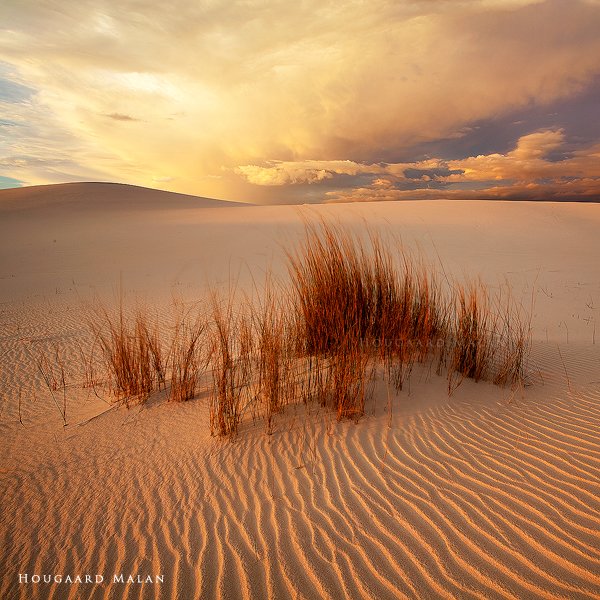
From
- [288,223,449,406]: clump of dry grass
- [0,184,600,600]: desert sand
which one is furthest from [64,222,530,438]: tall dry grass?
[0,184,600,600]: desert sand

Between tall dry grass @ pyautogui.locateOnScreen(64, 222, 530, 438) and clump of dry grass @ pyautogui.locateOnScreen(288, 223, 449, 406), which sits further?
clump of dry grass @ pyautogui.locateOnScreen(288, 223, 449, 406)

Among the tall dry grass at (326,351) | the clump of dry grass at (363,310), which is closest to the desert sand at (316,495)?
the tall dry grass at (326,351)

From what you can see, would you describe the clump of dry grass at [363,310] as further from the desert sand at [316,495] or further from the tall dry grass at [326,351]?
the desert sand at [316,495]

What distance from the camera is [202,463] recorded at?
2500mm

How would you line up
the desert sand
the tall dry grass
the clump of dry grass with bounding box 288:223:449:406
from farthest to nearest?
1. the clump of dry grass with bounding box 288:223:449:406
2. the tall dry grass
3. the desert sand

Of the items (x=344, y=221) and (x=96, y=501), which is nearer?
(x=96, y=501)

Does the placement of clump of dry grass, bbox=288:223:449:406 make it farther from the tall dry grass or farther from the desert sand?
the desert sand

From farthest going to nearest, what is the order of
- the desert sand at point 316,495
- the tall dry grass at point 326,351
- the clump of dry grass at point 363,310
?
the clump of dry grass at point 363,310, the tall dry grass at point 326,351, the desert sand at point 316,495

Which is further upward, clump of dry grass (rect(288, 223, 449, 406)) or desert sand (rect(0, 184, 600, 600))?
clump of dry grass (rect(288, 223, 449, 406))

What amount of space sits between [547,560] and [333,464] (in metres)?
1.17

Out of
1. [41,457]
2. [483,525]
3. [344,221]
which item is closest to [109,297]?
[41,457]

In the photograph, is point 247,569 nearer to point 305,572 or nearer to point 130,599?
point 305,572

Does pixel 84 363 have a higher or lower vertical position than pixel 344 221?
lower

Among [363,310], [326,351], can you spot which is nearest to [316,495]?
[326,351]
